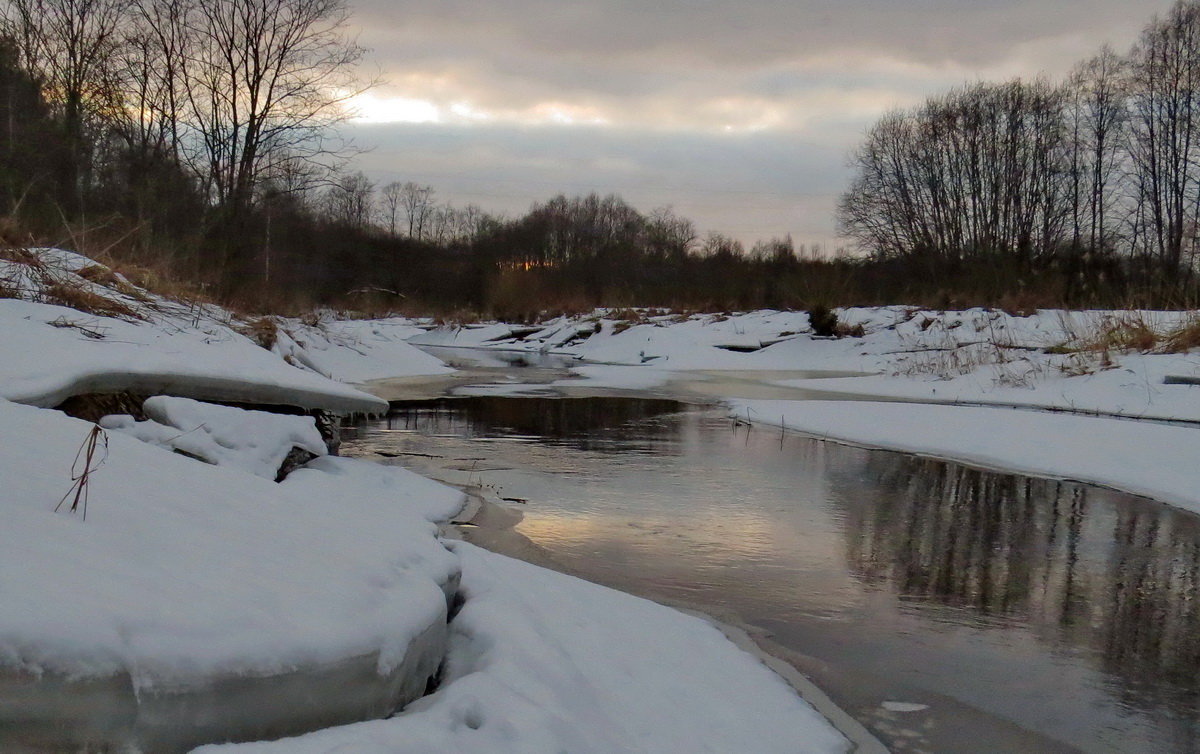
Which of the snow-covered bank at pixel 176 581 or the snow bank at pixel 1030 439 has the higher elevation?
the snow-covered bank at pixel 176 581

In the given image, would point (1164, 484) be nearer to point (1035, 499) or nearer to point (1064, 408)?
point (1035, 499)

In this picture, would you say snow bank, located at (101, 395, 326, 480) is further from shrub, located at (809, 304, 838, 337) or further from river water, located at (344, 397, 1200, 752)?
shrub, located at (809, 304, 838, 337)

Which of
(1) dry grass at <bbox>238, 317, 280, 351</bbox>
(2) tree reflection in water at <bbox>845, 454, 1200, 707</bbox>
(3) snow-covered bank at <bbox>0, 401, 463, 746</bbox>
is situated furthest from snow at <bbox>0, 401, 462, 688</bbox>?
(1) dry grass at <bbox>238, 317, 280, 351</bbox>

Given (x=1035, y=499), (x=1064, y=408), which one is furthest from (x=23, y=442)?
(x=1064, y=408)

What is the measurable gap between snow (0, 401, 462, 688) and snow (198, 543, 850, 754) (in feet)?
0.64

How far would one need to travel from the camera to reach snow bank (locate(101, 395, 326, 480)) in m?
4.92

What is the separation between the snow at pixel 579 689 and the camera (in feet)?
7.55

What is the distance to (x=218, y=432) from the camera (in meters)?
5.27

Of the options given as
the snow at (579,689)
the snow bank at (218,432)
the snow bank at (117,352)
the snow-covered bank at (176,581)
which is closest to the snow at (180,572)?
the snow-covered bank at (176,581)

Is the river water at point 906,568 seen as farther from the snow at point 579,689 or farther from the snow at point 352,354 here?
the snow at point 352,354

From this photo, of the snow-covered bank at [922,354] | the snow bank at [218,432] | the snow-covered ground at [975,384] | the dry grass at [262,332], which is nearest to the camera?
the snow bank at [218,432]

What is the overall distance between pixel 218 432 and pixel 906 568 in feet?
13.2

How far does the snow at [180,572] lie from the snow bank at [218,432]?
151cm

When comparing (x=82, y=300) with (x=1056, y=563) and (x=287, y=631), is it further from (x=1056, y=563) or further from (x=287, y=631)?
(x=1056, y=563)
